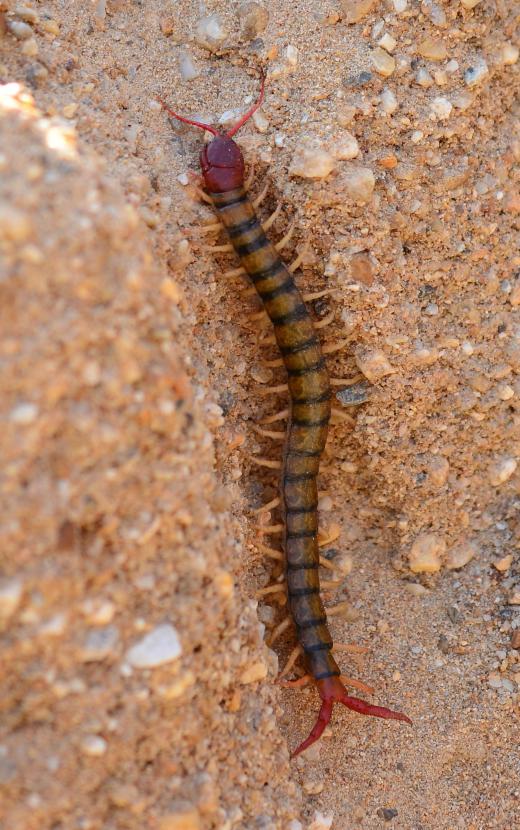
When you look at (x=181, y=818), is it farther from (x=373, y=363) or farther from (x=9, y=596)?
(x=373, y=363)

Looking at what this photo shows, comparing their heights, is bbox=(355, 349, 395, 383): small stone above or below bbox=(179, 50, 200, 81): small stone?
below

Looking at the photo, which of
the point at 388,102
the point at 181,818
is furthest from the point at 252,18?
the point at 181,818

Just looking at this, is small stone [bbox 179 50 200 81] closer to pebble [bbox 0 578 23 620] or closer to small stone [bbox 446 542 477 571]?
pebble [bbox 0 578 23 620]

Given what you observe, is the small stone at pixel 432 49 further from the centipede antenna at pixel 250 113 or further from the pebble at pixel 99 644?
the pebble at pixel 99 644

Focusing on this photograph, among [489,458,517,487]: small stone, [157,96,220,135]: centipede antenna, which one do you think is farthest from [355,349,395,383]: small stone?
[157,96,220,135]: centipede antenna

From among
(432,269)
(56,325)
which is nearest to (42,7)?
(56,325)

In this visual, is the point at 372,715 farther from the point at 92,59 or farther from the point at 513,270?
the point at 92,59
